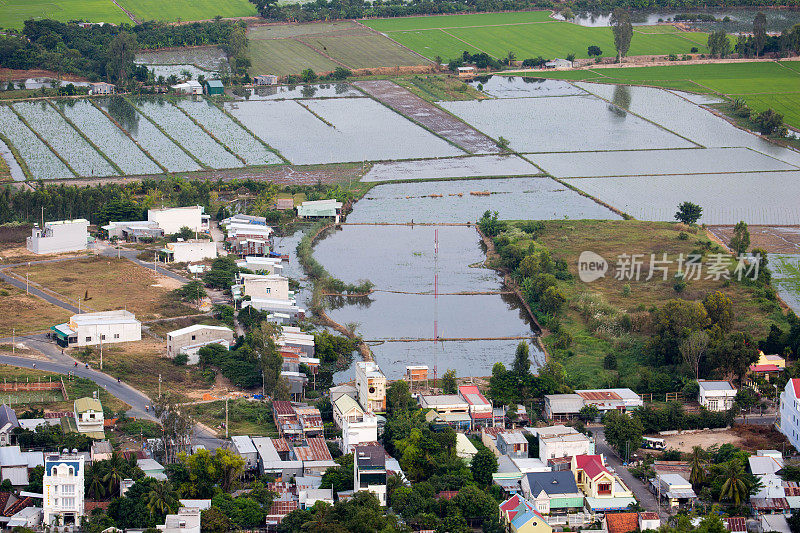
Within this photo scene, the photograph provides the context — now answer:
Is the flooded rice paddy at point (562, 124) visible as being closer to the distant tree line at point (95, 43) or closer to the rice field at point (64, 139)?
the distant tree line at point (95, 43)

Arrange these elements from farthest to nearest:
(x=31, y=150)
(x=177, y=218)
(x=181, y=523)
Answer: (x=31, y=150) → (x=177, y=218) → (x=181, y=523)

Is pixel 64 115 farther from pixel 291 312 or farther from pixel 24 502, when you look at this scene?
pixel 24 502

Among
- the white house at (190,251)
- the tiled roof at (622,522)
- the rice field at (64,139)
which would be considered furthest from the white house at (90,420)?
the rice field at (64,139)

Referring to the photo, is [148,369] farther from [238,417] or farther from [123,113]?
[123,113]

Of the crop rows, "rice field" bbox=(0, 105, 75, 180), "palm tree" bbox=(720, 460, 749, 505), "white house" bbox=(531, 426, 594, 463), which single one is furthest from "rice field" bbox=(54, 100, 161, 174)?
"palm tree" bbox=(720, 460, 749, 505)
